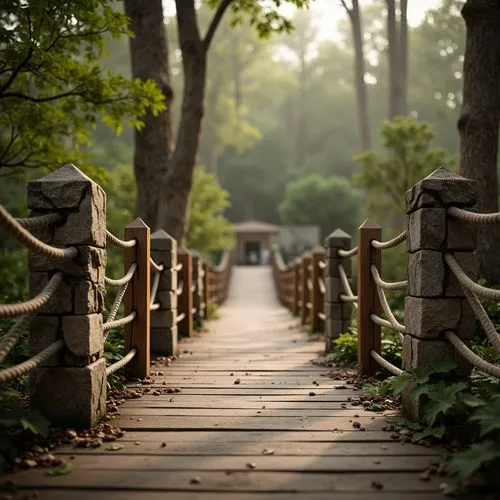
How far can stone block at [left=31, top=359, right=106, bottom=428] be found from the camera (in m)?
3.11

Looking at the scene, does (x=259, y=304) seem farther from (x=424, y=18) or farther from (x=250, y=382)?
(x=424, y=18)

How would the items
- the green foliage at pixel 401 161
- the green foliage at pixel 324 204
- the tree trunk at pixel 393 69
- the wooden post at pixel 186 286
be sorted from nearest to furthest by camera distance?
the wooden post at pixel 186 286
the green foliage at pixel 401 161
the tree trunk at pixel 393 69
the green foliage at pixel 324 204

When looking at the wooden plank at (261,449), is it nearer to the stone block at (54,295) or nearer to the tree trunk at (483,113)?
the stone block at (54,295)

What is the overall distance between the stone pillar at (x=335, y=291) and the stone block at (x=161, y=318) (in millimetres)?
1789

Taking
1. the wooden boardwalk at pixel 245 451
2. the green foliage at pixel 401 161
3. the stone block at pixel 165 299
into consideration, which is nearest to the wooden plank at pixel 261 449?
the wooden boardwalk at pixel 245 451

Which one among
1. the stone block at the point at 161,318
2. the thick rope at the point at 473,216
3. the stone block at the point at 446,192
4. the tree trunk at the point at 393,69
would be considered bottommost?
the stone block at the point at 161,318

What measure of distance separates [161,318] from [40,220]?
2.99 metres

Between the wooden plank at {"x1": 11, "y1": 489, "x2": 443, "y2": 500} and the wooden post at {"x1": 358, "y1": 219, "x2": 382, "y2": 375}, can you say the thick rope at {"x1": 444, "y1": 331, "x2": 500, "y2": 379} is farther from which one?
the wooden post at {"x1": 358, "y1": 219, "x2": 382, "y2": 375}

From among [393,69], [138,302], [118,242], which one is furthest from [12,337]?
[393,69]

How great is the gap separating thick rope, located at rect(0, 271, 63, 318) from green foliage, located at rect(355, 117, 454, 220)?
38.6ft

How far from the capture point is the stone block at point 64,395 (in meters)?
3.11

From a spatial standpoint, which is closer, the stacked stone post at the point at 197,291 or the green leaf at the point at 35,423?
the green leaf at the point at 35,423

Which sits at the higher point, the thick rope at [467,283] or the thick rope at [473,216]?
the thick rope at [473,216]

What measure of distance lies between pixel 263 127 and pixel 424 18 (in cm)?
2234
